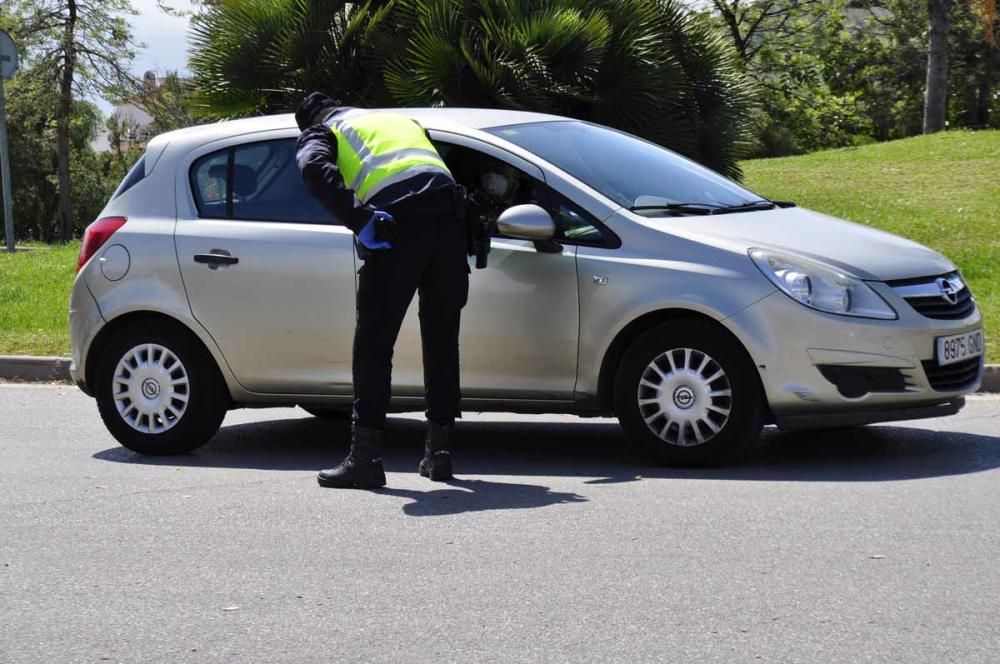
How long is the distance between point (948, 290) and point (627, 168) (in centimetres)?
161

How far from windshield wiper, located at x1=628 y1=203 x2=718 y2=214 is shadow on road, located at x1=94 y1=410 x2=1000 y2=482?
116cm

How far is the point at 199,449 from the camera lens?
838 cm

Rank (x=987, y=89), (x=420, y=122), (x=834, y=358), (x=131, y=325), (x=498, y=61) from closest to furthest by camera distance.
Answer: (x=834, y=358)
(x=420, y=122)
(x=131, y=325)
(x=498, y=61)
(x=987, y=89)

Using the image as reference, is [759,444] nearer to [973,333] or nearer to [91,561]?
[973,333]

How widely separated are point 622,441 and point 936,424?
1640mm

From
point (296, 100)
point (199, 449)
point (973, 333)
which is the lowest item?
point (199, 449)

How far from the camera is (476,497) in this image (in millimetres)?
6742

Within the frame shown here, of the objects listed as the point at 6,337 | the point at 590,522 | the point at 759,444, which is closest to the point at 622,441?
the point at 759,444

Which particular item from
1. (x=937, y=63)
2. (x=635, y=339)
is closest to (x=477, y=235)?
(x=635, y=339)

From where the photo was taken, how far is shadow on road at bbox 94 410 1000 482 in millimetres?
7148

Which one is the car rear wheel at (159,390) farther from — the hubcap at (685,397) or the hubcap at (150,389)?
the hubcap at (685,397)

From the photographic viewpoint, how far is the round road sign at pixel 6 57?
19966mm

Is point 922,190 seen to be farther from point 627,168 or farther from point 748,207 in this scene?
point 627,168

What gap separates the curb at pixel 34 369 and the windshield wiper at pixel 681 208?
17.4 ft
